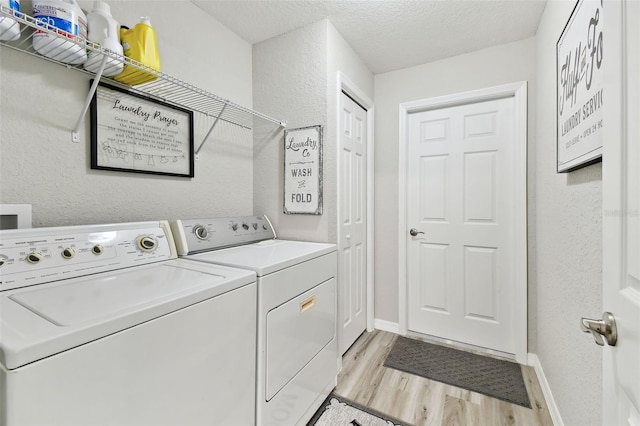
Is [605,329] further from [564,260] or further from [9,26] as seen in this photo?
[9,26]

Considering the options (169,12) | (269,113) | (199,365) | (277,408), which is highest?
(169,12)

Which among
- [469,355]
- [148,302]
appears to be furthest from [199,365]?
[469,355]

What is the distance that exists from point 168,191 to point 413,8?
1891mm

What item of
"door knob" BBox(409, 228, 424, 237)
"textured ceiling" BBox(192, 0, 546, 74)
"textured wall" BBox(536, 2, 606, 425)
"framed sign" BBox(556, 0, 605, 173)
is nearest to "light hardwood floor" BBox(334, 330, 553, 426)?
"textured wall" BBox(536, 2, 606, 425)

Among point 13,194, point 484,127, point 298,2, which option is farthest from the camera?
point 484,127

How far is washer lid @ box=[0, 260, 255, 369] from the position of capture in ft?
1.91

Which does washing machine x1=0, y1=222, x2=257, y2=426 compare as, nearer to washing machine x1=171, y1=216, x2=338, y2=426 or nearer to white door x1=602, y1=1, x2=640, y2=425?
washing machine x1=171, y1=216, x2=338, y2=426

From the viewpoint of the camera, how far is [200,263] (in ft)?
4.21

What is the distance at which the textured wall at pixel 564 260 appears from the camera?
1.07 meters

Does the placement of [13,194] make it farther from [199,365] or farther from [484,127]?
[484,127]

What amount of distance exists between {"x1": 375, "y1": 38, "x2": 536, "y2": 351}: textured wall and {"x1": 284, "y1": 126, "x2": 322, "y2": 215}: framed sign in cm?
96

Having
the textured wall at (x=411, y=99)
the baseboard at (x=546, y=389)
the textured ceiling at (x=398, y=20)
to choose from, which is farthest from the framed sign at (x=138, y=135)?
the baseboard at (x=546, y=389)

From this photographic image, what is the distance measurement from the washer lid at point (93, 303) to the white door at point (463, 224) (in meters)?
1.88

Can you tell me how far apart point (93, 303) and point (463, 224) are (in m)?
2.42
